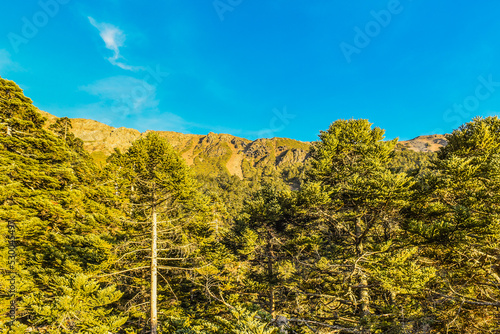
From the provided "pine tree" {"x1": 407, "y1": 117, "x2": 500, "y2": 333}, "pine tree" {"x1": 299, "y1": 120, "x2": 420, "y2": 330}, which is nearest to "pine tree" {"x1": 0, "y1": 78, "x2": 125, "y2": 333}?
"pine tree" {"x1": 299, "y1": 120, "x2": 420, "y2": 330}

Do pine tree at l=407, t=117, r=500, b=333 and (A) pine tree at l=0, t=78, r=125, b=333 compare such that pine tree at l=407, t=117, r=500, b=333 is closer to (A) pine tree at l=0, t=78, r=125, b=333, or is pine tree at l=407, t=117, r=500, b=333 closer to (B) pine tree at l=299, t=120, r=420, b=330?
(B) pine tree at l=299, t=120, r=420, b=330

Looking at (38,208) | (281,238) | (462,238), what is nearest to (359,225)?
(462,238)

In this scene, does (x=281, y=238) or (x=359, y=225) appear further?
(x=281, y=238)

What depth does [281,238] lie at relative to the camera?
627 inches

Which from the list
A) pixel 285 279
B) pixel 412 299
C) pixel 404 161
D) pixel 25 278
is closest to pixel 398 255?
pixel 412 299

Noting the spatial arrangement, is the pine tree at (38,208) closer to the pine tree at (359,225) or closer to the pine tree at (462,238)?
the pine tree at (359,225)

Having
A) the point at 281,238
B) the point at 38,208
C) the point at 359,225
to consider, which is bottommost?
the point at 281,238

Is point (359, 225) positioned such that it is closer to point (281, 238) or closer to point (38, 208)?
point (281, 238)

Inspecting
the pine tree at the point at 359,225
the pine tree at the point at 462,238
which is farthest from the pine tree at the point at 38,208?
the pine tree at the point at 462,238

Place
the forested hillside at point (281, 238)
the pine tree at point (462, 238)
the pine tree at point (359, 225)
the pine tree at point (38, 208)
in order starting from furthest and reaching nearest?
the pine tree at point (38, 208) → the pine tree at point (359, 225) → the forested hillside at point (281, 238) → the pine tree at point (462, 238)

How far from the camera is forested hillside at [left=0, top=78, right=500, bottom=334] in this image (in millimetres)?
7379

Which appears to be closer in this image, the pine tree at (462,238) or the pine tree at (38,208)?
the pine tree at (462,238)

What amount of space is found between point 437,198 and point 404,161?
13781 cm

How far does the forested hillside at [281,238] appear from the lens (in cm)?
738
